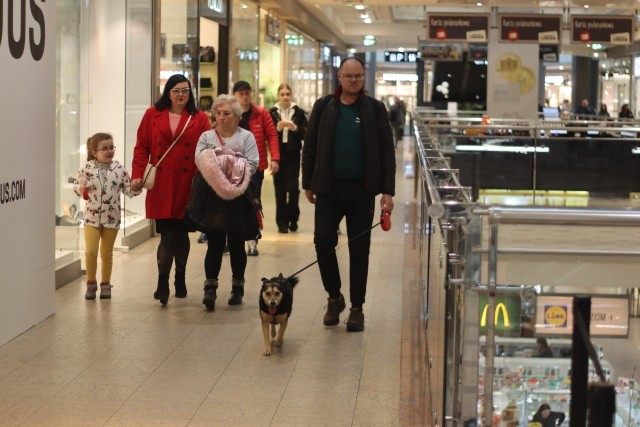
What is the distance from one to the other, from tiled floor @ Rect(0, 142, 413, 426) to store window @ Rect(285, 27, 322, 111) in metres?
17.2

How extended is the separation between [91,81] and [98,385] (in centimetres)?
524

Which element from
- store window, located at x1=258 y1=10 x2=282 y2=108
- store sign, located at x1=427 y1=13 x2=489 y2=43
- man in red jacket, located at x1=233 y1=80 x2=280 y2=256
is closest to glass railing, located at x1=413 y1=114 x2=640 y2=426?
man in red jacket, located at x1=233 y1=80 x2=280 y2=256

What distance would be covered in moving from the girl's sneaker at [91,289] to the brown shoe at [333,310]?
72.0 inches

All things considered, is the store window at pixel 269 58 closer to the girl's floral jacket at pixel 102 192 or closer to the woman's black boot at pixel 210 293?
the girl's floral jacket at pixel 102 192

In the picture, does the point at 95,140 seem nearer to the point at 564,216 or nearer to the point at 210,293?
the point at 210,293

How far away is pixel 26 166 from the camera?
6.55 metres

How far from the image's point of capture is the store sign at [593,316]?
11.2 ft

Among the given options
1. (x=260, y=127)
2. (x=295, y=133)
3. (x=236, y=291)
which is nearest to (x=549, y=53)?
(x=295, y=133)

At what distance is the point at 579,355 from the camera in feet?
8.55

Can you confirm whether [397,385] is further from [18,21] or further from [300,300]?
[18,21]

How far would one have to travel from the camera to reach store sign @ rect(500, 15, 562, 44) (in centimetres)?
2155

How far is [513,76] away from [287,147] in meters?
11.2

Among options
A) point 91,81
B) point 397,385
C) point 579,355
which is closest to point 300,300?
point 397,385

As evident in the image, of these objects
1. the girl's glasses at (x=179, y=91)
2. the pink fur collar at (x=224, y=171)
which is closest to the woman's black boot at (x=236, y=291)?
the pink fur collar at (x=224, y=171)
